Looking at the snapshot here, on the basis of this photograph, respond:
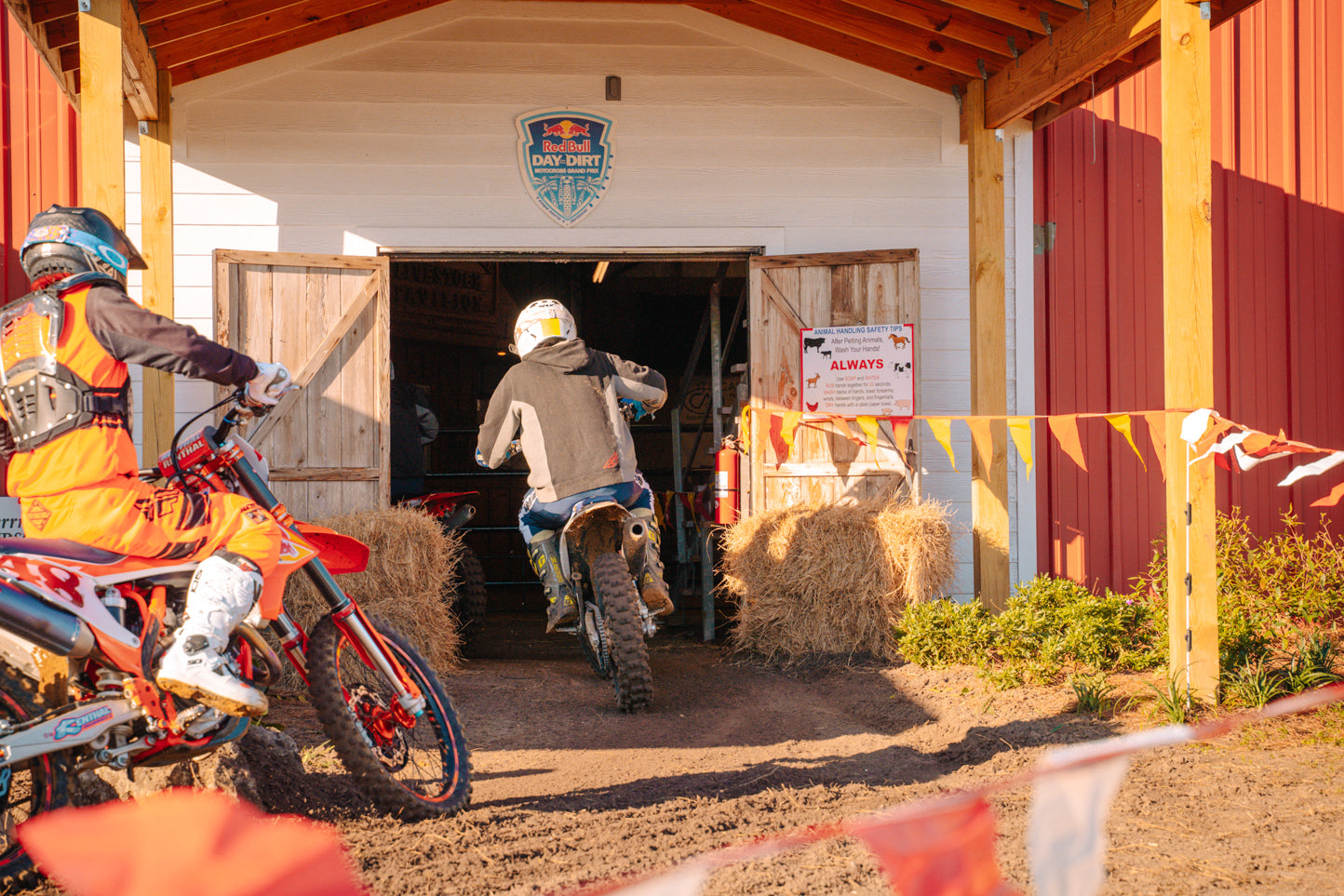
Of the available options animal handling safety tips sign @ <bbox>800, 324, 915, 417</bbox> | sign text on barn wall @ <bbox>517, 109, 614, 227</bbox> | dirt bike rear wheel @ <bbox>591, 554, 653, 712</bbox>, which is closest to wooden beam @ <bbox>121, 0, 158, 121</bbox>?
sign text on barn wall @ <bbox>517, 109, 614, 227</bbox>

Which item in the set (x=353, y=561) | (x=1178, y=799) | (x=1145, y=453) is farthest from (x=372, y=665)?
(x=1145, y=453)

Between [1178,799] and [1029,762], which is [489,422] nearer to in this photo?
[1029,762]

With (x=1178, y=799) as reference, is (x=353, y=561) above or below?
above

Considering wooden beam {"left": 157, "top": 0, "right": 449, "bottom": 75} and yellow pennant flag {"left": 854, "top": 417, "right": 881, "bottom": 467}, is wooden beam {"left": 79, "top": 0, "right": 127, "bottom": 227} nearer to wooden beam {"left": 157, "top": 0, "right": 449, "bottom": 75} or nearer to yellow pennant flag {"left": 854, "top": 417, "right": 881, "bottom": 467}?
wooden beam {"left": 157, "top": 0, "right": 449, "bottom": 75}

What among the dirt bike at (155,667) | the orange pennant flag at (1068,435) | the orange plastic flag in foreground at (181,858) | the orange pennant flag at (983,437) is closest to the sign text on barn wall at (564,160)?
the orange pennant flag at (983,437)

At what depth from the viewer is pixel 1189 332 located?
420cm

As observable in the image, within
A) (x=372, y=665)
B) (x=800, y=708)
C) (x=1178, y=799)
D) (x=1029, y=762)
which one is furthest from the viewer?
(x=800, y=708)

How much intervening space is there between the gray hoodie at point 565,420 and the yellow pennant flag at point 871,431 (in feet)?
4.49

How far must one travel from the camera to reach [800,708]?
4.78 metres

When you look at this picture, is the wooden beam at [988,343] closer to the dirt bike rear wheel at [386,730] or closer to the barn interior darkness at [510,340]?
the dirt bike rear wheel at [386,730]

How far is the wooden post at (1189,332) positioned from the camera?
4.12m

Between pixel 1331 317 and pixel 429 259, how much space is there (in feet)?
19.0

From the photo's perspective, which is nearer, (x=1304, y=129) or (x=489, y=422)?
(x=489, y=422)

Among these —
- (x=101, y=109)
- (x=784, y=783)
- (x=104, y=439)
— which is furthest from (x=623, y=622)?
(x=101, y=109)
